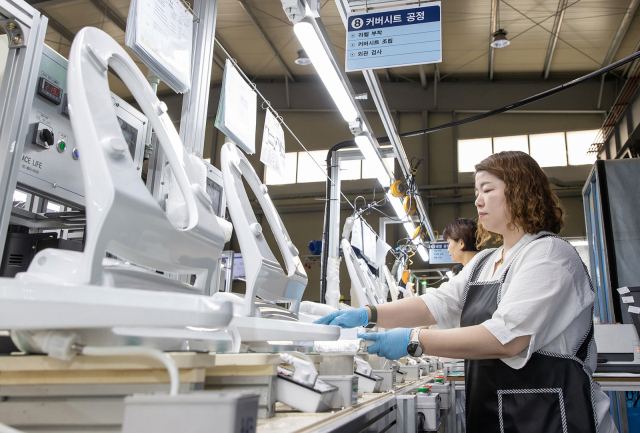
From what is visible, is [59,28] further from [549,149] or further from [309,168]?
[549,149]

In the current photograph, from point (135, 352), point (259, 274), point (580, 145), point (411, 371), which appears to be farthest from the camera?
point (580, 145)

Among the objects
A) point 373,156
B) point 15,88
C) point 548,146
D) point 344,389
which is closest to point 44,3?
point 373,156

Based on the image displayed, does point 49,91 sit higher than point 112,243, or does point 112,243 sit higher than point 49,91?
point 49,91

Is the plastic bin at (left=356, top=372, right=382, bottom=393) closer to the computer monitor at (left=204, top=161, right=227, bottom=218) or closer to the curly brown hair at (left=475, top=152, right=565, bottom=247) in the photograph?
the curly brown hair at (left=475, top=152, right=565, bottom=247)

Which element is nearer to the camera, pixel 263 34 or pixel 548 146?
pixel 263 34

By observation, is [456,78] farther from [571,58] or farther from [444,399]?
[444,399]

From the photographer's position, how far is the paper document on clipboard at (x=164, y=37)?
6.02ft

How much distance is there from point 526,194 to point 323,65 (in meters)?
1.51

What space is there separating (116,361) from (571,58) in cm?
1061

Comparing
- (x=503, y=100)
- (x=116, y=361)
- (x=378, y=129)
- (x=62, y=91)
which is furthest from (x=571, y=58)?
(x=116, y=361)

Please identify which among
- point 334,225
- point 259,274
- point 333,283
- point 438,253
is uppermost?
point 438,253

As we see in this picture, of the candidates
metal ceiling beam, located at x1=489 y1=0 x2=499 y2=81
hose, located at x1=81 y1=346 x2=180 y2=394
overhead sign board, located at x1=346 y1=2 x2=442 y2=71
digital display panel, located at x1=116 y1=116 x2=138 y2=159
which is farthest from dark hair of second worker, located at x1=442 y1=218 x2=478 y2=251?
metal ceiling beam, located at x1=489 y1=0 x2=499 y2=81

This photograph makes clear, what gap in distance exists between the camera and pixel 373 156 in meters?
4.55

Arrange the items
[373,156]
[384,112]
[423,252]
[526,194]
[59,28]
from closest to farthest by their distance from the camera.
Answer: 1. [526,194]
2. [384,112]
3. [373,156]
4. [59,28]
5. [423,252]
